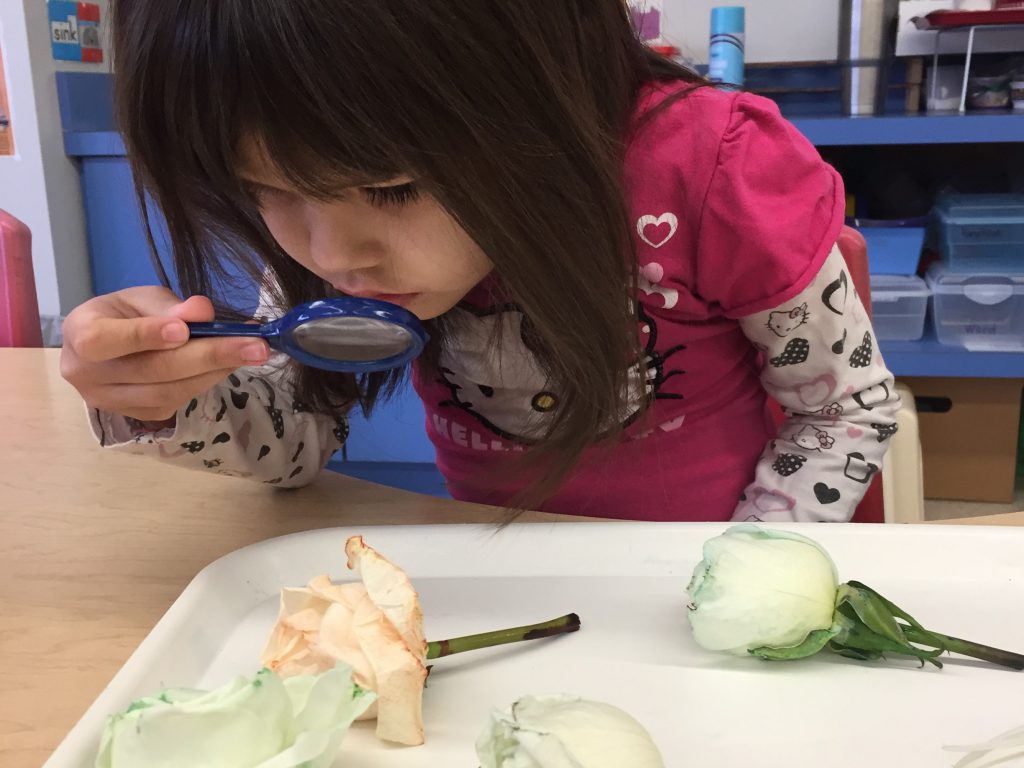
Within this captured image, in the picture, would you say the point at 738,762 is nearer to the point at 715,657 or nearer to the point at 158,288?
the point at 715,657

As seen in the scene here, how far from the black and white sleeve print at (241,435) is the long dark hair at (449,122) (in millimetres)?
130

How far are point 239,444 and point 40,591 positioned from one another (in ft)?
0.53

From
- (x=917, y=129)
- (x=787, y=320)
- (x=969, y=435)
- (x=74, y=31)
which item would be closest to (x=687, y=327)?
(x=787, y=320)

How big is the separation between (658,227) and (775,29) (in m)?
1.29

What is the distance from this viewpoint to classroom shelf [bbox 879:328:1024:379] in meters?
1.53

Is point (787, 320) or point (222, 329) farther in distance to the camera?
point (787, 320)

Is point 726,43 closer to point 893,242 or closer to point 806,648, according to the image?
point 893,242

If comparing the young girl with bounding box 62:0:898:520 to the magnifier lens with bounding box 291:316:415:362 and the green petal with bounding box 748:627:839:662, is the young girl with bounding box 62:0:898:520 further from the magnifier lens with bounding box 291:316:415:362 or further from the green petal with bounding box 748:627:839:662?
the green petal with bounding box 748:627:839:662

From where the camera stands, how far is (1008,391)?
164 cm

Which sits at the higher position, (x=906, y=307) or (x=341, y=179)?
(x=341, y=179)

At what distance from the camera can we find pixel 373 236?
1.57ft

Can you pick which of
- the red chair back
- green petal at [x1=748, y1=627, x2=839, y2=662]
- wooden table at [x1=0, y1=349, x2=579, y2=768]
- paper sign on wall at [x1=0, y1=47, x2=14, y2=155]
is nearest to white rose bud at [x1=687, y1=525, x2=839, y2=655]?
green petal at [x1=748, y1=627, x2=839, y2=662]

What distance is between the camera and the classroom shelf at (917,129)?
4.55 feet

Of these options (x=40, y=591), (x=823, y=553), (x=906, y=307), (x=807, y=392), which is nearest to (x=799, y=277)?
(x=807, y=392)
